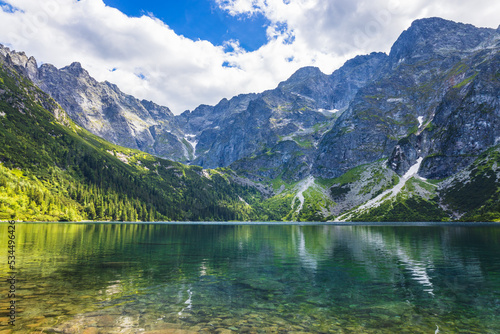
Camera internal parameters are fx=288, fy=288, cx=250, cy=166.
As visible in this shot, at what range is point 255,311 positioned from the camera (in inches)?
946

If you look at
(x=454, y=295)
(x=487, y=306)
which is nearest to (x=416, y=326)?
(x=487, y=306)

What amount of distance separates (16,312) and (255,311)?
1855 centimetres

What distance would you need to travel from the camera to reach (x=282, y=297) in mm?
28984

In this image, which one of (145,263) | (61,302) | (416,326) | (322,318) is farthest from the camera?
(145,263)

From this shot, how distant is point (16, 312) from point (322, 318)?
932 inches

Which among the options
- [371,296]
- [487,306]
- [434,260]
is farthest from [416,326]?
[434,260]

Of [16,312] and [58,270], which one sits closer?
[16,312]

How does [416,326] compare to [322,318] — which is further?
[322,318]

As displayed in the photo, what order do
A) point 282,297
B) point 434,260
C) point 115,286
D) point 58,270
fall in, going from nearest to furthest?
point 282,297 < point 115,286 < point 58,270 < point 434,260

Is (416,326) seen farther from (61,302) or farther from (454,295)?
(61,302)

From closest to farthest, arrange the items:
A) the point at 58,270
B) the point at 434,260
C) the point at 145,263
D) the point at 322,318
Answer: the point at 322,318 < the point at 58,270 < the point at 145,263 < the point at 434,260

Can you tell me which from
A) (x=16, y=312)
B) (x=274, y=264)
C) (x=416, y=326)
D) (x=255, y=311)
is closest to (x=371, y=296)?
(x=416, y=326)

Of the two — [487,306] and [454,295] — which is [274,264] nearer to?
[454,295]

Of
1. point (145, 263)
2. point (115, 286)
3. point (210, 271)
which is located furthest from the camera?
point (145, 263)
